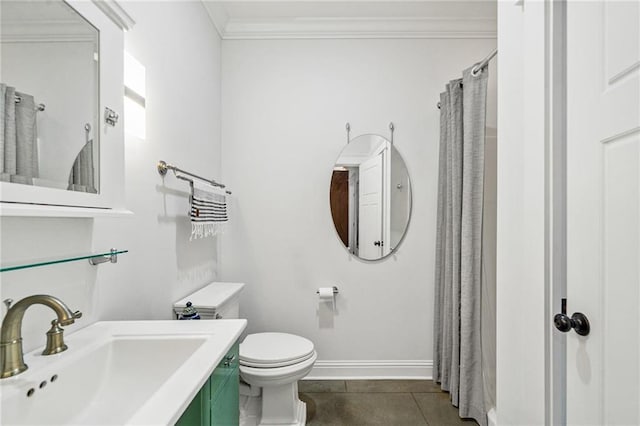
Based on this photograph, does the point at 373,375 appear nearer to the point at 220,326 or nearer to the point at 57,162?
the point at 220,326

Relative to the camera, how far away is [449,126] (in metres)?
2.22

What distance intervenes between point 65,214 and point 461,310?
1989mm

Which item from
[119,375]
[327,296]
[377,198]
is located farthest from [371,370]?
[119,375]

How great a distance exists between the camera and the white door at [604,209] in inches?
30.5

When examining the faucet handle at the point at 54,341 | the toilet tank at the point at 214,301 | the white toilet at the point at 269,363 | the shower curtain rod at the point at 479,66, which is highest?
the shower curtain rod at the point at 479,66

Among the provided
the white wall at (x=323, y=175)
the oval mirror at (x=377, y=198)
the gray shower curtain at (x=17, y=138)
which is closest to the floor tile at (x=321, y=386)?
the white wall at (x=323, y=175)

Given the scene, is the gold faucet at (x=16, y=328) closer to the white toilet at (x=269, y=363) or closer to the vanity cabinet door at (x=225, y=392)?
the vanity cabinet door at (x=225, y=392)

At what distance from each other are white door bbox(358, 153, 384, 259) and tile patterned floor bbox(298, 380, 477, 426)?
93 cm

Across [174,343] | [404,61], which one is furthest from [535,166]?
[404,61]

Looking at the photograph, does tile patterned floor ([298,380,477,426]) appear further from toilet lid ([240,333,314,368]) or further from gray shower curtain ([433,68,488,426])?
toilet lid ([240,333,314,368])

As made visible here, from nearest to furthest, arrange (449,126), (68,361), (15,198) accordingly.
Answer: (15,198), (68,361), (449,126)

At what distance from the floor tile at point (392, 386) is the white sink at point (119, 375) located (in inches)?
58.3

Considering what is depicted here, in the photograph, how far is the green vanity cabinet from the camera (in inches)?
33.8

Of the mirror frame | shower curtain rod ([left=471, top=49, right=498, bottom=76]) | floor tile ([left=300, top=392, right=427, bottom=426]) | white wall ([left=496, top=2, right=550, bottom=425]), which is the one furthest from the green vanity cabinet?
shower curtain rod ([left=471, top=49, right=498, bottom=76])
